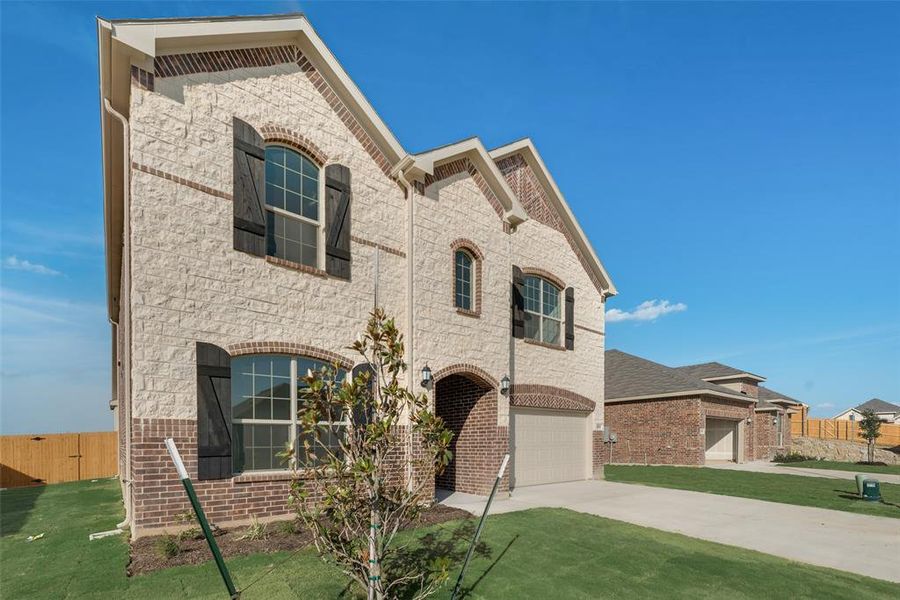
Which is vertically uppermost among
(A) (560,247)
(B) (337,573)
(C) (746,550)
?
(A) (560,247)

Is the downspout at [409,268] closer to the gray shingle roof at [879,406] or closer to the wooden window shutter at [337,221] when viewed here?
the wooden window shutter at [337,221]

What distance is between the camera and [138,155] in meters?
7.57

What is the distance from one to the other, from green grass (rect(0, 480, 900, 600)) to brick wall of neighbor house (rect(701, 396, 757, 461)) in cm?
1694

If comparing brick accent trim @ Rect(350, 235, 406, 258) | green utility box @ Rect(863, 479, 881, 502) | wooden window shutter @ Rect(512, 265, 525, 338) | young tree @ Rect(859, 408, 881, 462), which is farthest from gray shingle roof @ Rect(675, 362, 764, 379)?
brick accent trim @ Rect(350, 235, 406, 258)

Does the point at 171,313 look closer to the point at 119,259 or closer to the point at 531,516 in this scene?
the point at 531,516

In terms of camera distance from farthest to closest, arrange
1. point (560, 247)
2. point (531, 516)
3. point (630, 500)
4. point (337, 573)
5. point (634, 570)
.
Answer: point (560, 247)
point (630, 500)
point (531, 516)
point (634, 570)
point (337, 573)

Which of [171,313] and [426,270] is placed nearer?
[171,313]

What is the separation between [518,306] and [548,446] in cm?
444

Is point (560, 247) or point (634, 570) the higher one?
point (560, 247)

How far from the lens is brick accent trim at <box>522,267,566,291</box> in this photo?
15094 millimetres

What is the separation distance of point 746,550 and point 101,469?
806 inches

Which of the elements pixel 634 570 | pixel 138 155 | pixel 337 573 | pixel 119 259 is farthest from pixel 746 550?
pixel 119 259

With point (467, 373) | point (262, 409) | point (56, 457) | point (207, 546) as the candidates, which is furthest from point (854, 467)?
point (56, 457)

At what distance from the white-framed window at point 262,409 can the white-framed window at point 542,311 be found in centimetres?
793
